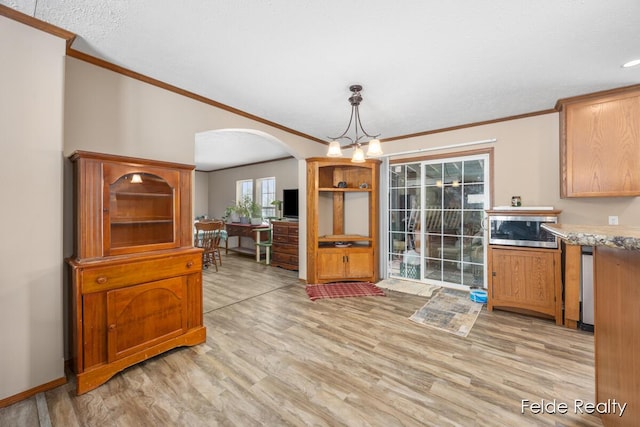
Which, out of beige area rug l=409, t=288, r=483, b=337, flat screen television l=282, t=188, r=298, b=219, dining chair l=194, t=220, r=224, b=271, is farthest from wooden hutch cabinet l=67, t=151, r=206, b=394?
flat screen television l=282, t=188, r=298, b=219

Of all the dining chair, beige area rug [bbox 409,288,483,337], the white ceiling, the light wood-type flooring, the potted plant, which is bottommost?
the light wood-type flooring

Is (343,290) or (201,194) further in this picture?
(201,194)

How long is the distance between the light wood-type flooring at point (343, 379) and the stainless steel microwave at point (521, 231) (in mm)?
882

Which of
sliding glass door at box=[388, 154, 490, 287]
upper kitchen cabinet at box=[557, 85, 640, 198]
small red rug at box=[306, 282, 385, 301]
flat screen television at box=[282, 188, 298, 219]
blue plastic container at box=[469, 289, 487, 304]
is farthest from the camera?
flat screen television at box=[282, 188, 298, 219]

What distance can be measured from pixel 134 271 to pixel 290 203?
4089 mm

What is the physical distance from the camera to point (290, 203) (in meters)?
5.96

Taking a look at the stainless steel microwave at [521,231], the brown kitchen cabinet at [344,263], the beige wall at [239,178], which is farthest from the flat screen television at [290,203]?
the stainless steel microwave at [521,231]

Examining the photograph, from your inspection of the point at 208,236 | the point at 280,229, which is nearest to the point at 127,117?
the point at 208,236

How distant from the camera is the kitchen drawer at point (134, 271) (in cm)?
179

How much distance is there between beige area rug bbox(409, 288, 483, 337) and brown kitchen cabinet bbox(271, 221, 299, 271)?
269 cm

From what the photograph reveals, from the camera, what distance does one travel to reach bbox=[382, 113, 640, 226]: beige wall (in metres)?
2.90

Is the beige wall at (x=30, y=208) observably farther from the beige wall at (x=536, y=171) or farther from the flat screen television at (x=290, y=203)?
the beige wall at (x=536, y=171)

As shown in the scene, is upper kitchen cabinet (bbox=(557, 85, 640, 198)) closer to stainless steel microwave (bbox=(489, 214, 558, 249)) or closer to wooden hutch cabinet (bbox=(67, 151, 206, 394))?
Result: stainless steel microwave (bbox=(489, 214, 558, 249))

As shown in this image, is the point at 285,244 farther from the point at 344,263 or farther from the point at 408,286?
the point at 408,286
